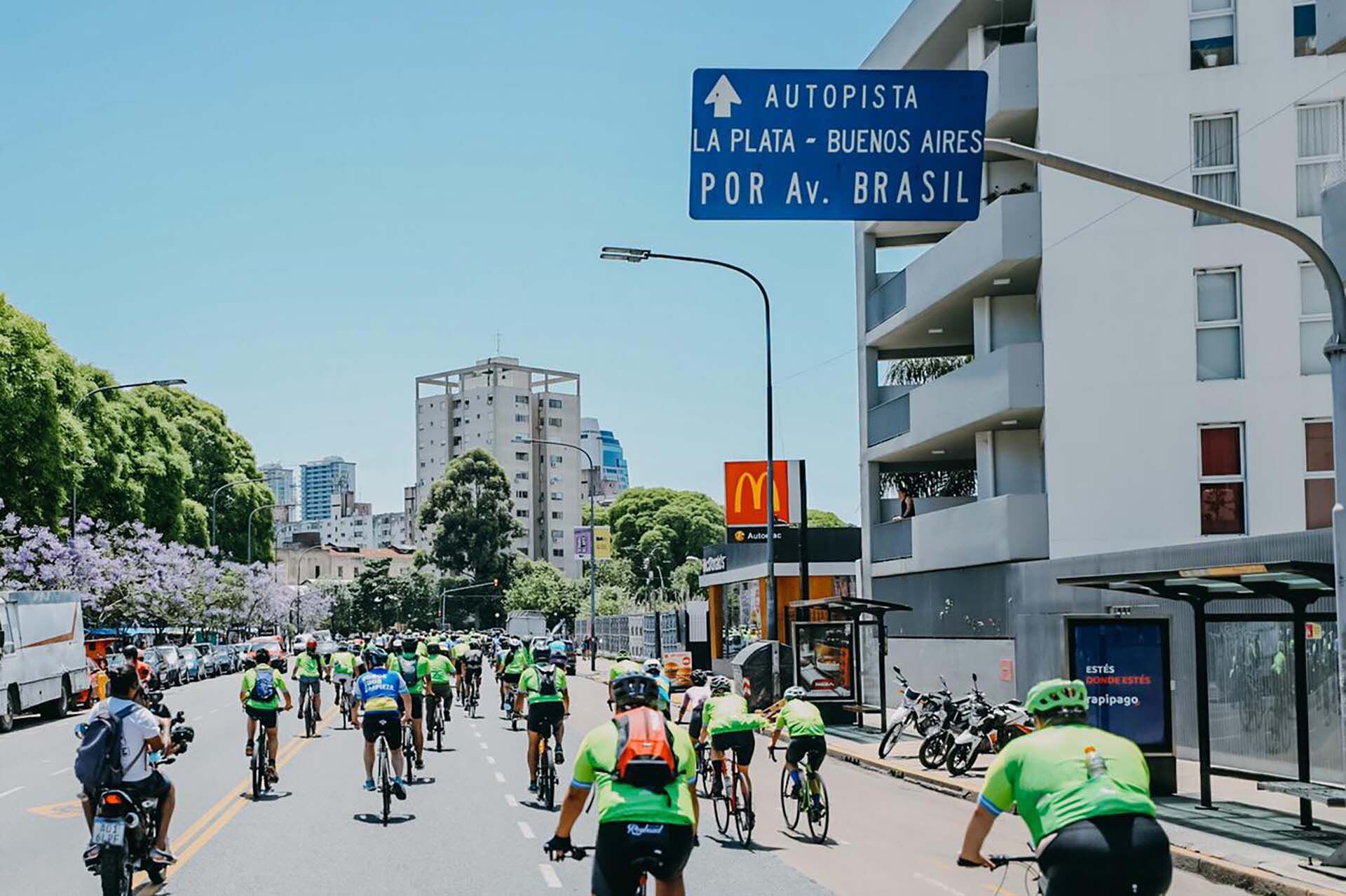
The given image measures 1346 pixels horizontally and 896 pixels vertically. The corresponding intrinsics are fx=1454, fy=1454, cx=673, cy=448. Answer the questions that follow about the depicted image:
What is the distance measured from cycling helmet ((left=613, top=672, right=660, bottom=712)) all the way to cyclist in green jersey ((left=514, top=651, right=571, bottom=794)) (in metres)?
9.77

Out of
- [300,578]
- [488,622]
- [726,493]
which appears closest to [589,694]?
[726,493]

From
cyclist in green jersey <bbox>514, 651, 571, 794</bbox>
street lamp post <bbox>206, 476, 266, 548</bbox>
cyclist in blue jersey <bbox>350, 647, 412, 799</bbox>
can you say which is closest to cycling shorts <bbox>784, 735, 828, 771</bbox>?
cyclist in green jersey <bbox>514, 651, 571, 794</bbox>

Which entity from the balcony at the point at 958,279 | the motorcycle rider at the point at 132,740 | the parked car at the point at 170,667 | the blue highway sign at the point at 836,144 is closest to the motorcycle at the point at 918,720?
the balcony at the point at 958,279

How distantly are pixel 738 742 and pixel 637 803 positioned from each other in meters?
8.18

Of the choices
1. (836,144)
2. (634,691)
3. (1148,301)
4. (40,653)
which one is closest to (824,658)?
(1148,301)

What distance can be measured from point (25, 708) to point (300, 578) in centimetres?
13627

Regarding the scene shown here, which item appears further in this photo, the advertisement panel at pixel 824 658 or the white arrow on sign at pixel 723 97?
the advertisement panel at pixel 824 658

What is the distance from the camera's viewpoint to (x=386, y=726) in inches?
653

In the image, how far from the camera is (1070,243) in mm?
29797

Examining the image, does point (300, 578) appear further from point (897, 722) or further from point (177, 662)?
point (897, 722)

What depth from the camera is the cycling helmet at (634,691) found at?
25.2 ft

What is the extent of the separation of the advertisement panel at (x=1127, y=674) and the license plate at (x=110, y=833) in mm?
11588

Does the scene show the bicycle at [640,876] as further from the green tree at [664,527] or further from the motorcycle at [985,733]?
the green tree at [664,527]

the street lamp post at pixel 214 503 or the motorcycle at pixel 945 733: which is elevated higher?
the street lamp post at pixel 214 503
